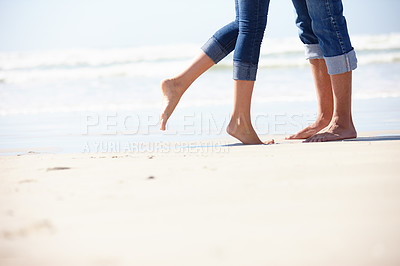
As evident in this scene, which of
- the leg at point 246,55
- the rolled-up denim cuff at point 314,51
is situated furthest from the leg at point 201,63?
the rolled-up denim cuff at point 314,51

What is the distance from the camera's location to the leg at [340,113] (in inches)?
82.6

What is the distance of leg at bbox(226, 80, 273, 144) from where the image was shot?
213 cm

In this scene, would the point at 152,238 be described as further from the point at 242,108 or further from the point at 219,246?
the point at 242,108

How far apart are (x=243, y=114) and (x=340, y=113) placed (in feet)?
1.45

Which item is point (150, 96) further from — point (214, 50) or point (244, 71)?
point (244, 71)

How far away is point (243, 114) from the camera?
2160 millimetres

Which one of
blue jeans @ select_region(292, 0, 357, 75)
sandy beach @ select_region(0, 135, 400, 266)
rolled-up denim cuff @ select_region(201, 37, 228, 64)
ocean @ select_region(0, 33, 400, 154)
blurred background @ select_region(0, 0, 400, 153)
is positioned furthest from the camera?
blurred background @ select_region(0, 0, 400, 153)

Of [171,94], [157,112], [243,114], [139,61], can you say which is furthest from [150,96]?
[139,61]

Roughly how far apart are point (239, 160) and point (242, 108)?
57 centimetres

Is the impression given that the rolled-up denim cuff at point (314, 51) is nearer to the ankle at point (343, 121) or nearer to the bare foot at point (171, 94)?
the ankle at point (343, 121)

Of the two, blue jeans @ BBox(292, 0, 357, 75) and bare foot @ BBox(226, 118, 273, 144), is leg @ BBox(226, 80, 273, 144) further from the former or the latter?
blue jeans @ BBox(292, 0, 357, 75)

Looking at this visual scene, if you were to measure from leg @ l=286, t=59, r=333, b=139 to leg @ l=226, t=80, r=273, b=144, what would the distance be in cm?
34

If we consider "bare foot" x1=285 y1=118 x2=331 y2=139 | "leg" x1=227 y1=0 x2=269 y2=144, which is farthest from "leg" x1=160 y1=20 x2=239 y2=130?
"bare foot" x1=285 y1=118 x2=331 y2=139

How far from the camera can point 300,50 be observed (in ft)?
41.4
